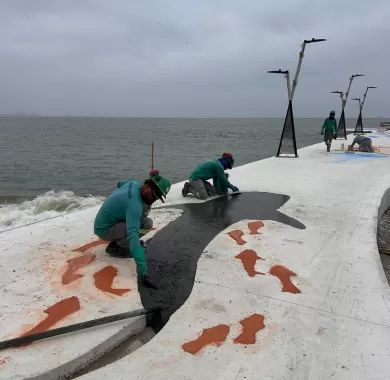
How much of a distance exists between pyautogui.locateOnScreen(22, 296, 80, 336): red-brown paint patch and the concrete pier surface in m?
0.04

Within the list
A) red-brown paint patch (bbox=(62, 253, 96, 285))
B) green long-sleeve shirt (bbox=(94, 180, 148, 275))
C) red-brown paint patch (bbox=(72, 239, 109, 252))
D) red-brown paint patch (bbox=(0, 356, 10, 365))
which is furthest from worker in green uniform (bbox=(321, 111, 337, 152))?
red-brown paint patch (bbox=(0, 356, 10, 365))

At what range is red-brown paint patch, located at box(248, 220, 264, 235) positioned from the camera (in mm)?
5775

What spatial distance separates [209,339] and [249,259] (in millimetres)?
1729

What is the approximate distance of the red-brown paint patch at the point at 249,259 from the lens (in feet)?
14.5

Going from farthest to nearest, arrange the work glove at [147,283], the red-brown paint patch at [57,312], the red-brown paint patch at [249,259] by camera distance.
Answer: the red-brown paint patch at [249,259] → the work glove at [147,283] → the red-brown paint patch at [57,312]

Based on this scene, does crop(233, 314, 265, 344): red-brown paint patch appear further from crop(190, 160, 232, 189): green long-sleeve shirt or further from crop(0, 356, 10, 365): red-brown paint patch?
crop(190, 160, 232, 189): green long-sleeve shirt

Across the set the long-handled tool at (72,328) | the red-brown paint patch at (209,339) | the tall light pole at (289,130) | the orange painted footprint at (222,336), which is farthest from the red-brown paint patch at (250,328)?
the tall light pole at (289,130)

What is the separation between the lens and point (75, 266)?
14.3ft

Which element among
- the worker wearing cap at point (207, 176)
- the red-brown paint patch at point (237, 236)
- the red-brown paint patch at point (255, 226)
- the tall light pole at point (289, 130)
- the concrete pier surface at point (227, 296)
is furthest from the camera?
the tall light pole at point (289, 130)

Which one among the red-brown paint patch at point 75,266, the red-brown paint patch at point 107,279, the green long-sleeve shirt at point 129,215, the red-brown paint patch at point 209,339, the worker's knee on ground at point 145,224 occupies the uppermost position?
the green long-sleeve shirt at point 129,215

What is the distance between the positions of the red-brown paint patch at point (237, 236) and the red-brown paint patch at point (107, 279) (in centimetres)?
183

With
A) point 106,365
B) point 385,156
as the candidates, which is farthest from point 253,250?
point 385,156

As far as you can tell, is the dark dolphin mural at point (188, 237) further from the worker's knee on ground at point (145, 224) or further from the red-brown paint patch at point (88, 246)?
the red-brown paint patch at point (88, 246)

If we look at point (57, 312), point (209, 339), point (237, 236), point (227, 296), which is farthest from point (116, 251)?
point (209, 339)
